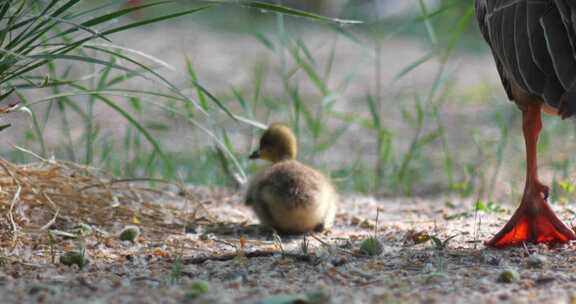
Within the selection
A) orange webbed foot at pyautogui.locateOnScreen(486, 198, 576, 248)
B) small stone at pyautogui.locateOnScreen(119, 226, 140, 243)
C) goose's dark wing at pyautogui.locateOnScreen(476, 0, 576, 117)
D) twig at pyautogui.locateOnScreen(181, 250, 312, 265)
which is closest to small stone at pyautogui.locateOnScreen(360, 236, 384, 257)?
twig at pyautogui.locateOnScreen(181, 250, 312, 265)

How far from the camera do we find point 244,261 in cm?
349

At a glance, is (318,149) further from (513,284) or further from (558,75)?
(513,284)

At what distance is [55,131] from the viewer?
8086 mm

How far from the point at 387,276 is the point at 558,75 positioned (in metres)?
1.02

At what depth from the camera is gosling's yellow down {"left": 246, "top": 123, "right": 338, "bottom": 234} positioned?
4.29m

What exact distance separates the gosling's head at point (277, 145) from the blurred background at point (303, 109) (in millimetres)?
190

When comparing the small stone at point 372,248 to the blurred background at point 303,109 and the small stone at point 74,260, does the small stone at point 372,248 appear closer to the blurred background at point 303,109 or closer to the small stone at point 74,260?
the blurred background at point 303,109

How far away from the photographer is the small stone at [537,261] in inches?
134

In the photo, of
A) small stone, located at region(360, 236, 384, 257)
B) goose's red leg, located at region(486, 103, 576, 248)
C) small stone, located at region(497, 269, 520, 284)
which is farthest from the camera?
goose's red leg, located at region(486, 103, 576, 248)

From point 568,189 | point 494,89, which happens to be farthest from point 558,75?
point 494,89

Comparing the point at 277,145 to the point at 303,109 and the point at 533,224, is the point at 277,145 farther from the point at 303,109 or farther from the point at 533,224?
the point at 533,224

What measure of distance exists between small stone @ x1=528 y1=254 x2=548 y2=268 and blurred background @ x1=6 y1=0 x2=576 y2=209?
1.19m

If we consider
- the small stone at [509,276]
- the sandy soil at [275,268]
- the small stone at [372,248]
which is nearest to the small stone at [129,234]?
the sandy soil at [275,268]

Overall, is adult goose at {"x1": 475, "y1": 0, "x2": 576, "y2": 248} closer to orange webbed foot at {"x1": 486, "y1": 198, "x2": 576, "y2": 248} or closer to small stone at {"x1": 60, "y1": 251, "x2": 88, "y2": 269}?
orange webbed foot at {"x1": 486, "y1": 198, "x2": 576, "y2": 248}
